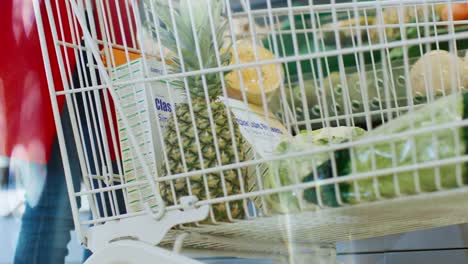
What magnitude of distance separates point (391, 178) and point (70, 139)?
0.73 metres

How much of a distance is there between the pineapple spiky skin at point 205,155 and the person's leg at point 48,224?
0.59 metres

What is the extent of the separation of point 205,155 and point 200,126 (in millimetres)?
34

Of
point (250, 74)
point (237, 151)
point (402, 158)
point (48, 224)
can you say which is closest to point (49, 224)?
point (48, 224)

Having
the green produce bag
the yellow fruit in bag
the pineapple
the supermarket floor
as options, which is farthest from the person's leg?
the green produce bag

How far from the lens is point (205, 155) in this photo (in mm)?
747

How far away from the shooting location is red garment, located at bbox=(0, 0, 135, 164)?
122cm

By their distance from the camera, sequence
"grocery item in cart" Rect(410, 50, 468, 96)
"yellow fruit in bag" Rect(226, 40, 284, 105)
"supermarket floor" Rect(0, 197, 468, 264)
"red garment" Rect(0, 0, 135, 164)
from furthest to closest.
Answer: "supermarket floor" Rect(0, 197, 468, 264), "red garment" Rect(0, 0, 135, 164), "grocery item in cart" Rect(410, 50, 468, 96), "yellow fruit in bag" Rect(226, 40, 284, 105)

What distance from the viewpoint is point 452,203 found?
Result: 704 millimetres

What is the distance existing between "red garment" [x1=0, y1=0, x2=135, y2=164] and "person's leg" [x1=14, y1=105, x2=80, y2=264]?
47mm

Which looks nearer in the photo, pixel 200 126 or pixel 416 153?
pixel 416 153

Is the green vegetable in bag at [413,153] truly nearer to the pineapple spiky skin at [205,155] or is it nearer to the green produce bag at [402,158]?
the green produce bag at [402,158]

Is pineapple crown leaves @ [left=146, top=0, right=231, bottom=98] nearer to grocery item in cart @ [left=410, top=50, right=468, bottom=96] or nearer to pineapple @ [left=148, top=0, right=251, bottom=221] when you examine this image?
pineapple @ [left=148, top=0, right=251, bottom=221]

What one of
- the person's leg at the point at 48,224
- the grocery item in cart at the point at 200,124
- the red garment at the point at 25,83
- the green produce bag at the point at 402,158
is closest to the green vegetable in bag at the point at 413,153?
the green produce bag at the point at 402,158

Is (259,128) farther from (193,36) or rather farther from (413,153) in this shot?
(413,153)
